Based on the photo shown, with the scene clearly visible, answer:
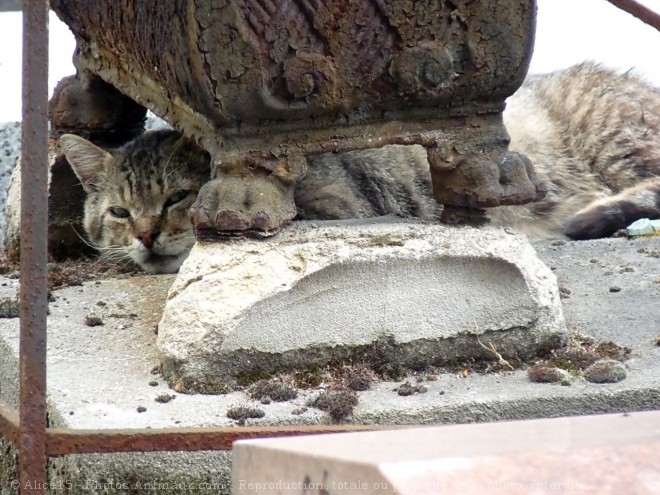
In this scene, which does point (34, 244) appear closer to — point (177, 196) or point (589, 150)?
point (177, 196)

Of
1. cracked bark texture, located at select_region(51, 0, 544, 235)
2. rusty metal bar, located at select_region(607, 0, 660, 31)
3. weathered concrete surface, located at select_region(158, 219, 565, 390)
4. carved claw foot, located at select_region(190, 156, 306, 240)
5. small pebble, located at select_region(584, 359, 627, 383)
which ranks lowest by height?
small pebble, located at select_region(584, 359, 627, 383)

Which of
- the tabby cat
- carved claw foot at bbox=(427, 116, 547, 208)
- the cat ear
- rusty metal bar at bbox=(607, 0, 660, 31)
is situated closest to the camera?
rusty metal bar at bbox=(607, 0, 660, 31)

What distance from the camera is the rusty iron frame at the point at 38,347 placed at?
4.63ft

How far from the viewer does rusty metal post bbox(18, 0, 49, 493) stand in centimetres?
141

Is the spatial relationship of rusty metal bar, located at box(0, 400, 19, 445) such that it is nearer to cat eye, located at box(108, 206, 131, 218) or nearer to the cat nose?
the cat nose

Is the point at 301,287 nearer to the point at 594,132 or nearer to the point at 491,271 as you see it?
the point at 491,271

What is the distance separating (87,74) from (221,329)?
1.61 m

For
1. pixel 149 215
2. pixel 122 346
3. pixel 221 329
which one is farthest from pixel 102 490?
pixel 149 215

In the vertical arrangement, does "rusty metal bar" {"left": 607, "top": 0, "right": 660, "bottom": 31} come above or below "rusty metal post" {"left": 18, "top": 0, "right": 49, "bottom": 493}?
above

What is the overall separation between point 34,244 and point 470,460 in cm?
83

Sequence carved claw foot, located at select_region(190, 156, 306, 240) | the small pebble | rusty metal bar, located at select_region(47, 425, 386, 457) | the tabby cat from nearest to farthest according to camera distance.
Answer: rusty metal bar, located at select_region(47, 425, 386, 457) < the small pebble < carved claw foot, located at select_region(190, 156, 306, 240) < the tabby cat

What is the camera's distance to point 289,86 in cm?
203

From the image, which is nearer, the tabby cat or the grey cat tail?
the tabby cat

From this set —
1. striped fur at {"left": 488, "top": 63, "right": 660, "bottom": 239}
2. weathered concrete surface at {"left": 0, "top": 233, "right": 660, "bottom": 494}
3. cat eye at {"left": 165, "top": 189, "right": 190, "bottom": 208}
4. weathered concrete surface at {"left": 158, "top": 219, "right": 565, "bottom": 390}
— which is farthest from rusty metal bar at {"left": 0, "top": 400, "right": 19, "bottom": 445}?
striped fur at {"left": 488, "top": 63, "right": 660, "bottom": 239}
